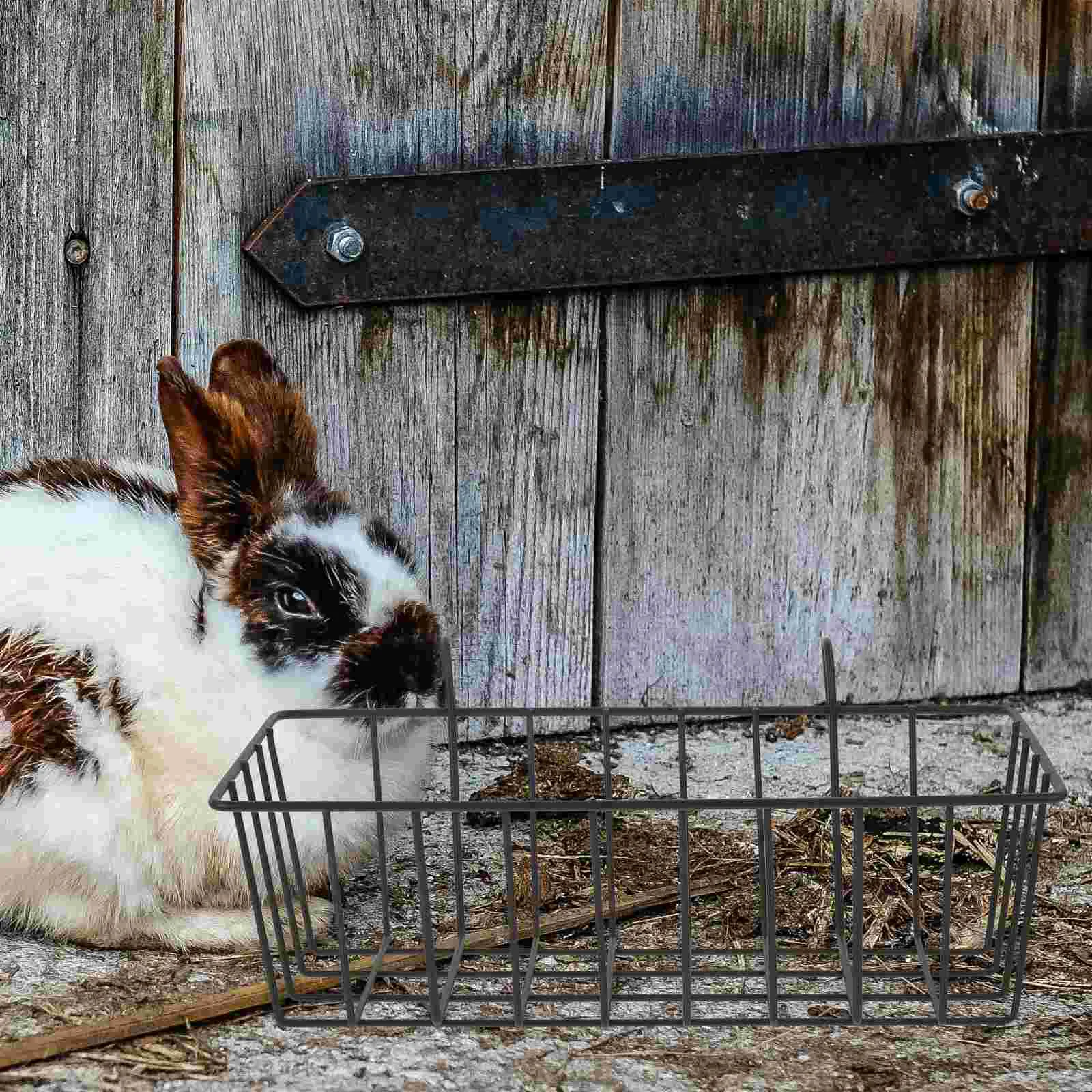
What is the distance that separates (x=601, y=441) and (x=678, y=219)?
18.9 inches

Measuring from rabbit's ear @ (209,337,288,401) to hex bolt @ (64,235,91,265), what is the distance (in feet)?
1.94

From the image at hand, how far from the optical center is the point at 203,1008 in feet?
6.83

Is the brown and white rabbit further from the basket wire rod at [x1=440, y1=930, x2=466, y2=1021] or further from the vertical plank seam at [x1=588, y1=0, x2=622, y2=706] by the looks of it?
the vertical plank seam at [x1=588, y1=0, x2=622, y2=706]

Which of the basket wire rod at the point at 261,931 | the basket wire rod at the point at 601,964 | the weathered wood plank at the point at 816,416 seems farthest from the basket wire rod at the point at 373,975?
the weathered wood plank at the point at 816,416

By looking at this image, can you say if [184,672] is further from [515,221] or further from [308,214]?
[515,221]

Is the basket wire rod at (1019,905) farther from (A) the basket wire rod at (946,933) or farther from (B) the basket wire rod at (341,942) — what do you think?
(B) the basket wire rod at (341,942)

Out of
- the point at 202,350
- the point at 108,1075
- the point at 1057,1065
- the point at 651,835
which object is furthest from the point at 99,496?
the point at 1057,1065

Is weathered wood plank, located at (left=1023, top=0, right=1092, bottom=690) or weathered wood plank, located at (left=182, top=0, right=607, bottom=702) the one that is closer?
weathered wood plank, located at (left=182, top=0, right=607, bottom=702)

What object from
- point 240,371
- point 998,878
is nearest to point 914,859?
point 998,878

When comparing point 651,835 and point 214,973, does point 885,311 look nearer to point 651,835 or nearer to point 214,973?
point 651,835

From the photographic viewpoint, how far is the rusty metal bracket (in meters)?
2.91

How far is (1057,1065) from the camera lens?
1971 mm

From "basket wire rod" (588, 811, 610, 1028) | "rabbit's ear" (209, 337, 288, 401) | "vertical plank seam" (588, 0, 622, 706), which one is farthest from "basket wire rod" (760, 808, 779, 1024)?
"vertical plank seam" (588, 0, 622, 706)

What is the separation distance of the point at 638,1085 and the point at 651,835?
90 centimetres
